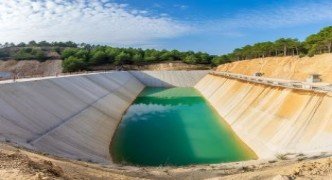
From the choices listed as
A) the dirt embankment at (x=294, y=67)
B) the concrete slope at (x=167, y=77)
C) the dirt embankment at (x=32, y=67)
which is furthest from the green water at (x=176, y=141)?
the dirt embankment at (x=32, y=67)

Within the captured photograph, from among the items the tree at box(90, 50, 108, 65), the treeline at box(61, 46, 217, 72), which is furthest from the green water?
the tree at box(90, 50, 108, 65)

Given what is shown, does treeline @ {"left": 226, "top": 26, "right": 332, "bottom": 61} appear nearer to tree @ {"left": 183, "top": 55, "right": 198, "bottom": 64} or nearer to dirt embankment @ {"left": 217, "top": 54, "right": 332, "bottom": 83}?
dirt embankment @ {"left": 217, "top": 54, "right": 332, "bottom": 83}

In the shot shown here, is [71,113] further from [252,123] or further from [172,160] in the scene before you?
[252,123]

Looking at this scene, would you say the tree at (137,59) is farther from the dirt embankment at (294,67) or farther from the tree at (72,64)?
the dirt embankment at (294,67)

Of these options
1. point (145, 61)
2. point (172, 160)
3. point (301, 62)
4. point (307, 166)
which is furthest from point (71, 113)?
point (145, 61)

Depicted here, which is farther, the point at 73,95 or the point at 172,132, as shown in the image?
the point at 73,95

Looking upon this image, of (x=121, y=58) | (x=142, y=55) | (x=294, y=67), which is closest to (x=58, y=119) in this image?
(x=294, y=67)
